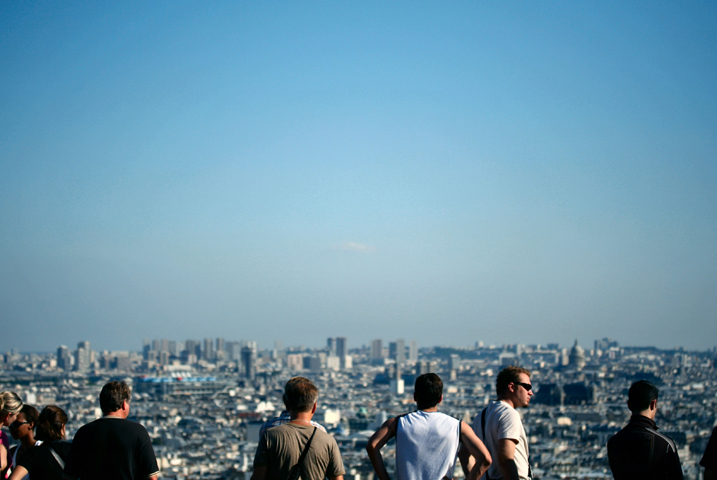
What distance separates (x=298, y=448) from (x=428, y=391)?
25.2 inches

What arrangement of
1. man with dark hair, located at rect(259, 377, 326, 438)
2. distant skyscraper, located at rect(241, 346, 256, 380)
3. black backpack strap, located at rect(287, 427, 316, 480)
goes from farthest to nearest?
1. distant skyscraper, located at rect(241, 346, 256, 380)
2. man with dark hair, located at rect(259, 377, 326, 438)
3. black backpack strap, located at rect(287, 427, 316, 480)

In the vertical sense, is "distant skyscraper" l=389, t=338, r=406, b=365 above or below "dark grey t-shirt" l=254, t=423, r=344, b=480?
below

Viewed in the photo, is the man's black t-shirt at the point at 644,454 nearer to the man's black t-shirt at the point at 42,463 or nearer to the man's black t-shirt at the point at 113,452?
the man's black t-shirt at the point at 113,452

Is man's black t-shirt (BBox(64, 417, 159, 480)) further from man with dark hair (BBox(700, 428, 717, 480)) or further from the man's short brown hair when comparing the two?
man with dark hair (BBox(700, 428, 717, 480))

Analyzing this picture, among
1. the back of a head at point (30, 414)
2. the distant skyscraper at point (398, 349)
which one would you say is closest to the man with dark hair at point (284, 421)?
the back of a head at point (30, 414)

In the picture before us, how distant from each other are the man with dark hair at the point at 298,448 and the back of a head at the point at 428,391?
0.46 m

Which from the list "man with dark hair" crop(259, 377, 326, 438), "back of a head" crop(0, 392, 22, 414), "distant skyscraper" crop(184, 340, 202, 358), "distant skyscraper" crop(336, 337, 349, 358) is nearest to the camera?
"man with dark hair" crop(259, 377, 326, 438)

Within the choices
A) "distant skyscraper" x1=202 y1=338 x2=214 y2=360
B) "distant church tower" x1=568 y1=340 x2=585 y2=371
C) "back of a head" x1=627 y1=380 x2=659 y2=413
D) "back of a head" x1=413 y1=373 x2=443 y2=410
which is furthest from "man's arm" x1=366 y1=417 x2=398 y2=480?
"distant skyscraper" x1=202 y1=338 x2=214 y2=360

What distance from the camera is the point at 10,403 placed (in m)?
4.15

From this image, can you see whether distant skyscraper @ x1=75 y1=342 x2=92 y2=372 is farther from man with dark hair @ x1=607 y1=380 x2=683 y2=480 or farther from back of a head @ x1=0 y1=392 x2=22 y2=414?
man with dark hair @ x1=607 y1=380 x2=683 y2=480

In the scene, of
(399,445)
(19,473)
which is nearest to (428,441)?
(399,445)

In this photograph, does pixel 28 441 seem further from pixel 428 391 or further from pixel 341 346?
pixel 341 346

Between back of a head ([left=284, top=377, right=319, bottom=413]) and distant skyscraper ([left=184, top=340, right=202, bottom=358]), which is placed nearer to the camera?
back of a head ([left=284, top=377, right=319, bottom=413])

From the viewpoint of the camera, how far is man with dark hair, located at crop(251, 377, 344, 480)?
346 centimetres
